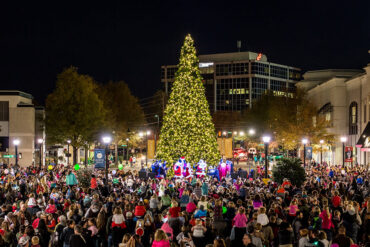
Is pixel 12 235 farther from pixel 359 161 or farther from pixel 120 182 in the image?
pixel 359 161

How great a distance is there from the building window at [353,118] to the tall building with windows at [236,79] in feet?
266

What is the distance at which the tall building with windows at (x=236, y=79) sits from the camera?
140m

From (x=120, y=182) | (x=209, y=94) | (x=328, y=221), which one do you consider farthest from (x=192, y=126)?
(x=209, y=94)

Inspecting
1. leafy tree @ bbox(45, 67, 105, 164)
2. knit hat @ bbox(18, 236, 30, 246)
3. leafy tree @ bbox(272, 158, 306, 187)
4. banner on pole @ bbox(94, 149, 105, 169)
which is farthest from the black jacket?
leafy tree @ bbox(45, 67, 105, 164)

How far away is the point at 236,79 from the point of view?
141125 millimetres

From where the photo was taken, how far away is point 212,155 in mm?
35219

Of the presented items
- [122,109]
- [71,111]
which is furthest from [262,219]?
[122,109]

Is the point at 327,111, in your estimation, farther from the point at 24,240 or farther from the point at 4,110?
the point at 24,240

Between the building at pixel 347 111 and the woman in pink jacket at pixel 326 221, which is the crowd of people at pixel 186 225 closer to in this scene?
the woman in pink jacket at pixel 326 221

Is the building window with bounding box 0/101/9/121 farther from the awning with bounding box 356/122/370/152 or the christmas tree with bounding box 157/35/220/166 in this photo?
the awning with bounding box 356/122/370/152

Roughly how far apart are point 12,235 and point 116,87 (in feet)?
193

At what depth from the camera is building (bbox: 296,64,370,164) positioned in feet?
166

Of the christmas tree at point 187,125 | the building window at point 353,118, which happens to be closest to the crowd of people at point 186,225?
the christmas tree at point 187,125

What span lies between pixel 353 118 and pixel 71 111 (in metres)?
32.7
